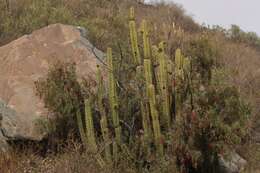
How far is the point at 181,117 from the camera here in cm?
687

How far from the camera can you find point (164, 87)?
7.16 m

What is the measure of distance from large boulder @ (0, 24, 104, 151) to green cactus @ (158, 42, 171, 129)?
132cm

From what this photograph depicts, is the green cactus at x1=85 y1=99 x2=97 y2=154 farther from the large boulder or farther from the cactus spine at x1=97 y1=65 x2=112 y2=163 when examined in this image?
the large boulder

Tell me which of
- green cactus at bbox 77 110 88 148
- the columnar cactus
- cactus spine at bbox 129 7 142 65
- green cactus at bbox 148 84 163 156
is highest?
cactus spine at bbox 129 7 142 65

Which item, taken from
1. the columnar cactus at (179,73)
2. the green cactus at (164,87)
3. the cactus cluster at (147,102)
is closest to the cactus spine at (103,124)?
the cactus cluster at (147,102)

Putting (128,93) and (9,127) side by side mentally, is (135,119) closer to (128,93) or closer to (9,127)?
(128,93)

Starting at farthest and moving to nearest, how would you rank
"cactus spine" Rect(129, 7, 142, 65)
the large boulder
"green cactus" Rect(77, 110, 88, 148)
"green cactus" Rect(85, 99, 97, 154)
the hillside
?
the large boulder < "green cactus" Rect(77, 110, 88, 148) < "cactus spine" Rect(129, 7, 142, 65) < "green cactus" Rect(85, 99, 97, 154) < the hillside

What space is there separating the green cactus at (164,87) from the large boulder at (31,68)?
132cm

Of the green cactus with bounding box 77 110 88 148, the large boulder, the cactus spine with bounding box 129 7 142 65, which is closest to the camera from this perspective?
the cactus spine with bounding box 129 7 142 65

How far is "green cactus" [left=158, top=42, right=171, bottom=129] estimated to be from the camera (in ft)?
23.3

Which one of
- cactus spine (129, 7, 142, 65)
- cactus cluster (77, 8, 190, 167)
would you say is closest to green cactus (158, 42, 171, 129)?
cactus cluster (77, 8, 190, 167)

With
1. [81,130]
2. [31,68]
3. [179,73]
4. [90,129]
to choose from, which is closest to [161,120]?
[179,73]

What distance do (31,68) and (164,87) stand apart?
8.53ft

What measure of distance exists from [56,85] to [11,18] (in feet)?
15.5
